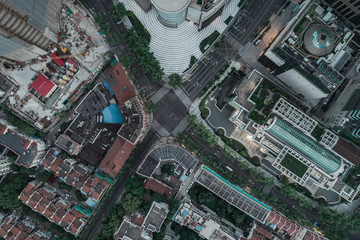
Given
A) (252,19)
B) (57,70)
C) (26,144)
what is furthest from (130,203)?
(252,19)

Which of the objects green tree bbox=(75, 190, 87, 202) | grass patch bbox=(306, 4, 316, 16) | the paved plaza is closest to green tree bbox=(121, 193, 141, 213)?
green tree bbox=(75, 190, 87, 202)

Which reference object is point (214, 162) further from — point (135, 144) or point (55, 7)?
point (55, 7)

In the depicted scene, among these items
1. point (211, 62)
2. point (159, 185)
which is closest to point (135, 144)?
point (159, 185)

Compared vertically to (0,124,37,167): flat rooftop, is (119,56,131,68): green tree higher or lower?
higher

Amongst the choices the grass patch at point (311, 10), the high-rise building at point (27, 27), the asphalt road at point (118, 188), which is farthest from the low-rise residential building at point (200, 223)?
the grass patch at point (311, 10)

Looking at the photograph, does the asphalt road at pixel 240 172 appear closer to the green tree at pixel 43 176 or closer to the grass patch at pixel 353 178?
the grass patch at pixel 353 178

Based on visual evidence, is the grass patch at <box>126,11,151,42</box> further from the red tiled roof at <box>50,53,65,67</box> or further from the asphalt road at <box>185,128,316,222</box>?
the asphalt road at <box>185,128,316,222</box>

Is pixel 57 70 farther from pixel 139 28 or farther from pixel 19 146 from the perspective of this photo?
pixel 139 28
